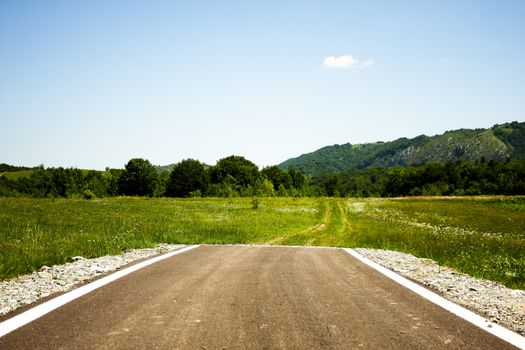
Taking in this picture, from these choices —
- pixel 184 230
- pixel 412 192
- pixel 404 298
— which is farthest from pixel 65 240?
pixel 412 192

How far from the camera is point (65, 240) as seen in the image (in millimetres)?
11344

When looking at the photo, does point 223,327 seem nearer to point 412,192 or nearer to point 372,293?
point 372,293

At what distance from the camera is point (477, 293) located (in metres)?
5.87

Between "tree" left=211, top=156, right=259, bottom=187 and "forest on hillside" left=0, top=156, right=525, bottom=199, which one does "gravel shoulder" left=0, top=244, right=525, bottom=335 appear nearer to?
"forest on hillside" left=0, top=156, right=525, bottom=199

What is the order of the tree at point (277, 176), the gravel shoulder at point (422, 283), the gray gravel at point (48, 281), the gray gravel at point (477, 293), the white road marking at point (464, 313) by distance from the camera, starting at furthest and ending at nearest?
the tree at point (277, 176) < the gray gravel at point (48, 281) < the gravel shoulder at point (422, 283) < the gray gravel at point (477, 293) < the white road marking at point (464, 313)

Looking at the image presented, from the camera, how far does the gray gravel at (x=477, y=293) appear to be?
4.58 m

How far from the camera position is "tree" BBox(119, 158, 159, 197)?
106812mm

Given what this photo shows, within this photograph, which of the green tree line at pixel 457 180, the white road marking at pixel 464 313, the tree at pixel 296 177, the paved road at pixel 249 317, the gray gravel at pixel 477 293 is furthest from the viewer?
the tree at pixel 296 177

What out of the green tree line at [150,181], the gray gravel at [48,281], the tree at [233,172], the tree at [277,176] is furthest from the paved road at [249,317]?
the tree at [277,176]

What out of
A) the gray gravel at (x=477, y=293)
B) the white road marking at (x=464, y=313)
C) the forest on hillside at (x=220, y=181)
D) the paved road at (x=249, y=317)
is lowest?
the gray gravel at (x=477, y=293)

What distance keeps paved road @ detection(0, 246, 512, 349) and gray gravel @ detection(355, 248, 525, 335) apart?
0.56 metres

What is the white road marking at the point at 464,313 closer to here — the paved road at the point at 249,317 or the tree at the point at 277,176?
the paved road at the point at 249,317

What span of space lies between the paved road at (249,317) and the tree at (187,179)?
321ft

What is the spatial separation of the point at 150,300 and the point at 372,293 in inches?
128
